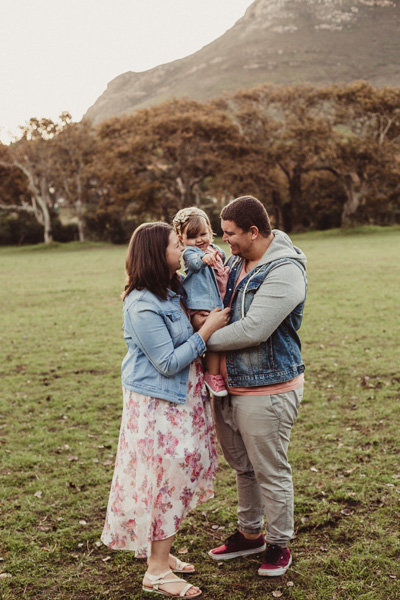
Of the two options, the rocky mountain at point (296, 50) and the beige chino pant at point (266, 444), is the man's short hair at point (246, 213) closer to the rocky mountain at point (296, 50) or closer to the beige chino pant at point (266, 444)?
the beige chino pant at point (266, 444)

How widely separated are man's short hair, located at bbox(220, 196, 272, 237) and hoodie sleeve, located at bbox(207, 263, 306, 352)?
312mm

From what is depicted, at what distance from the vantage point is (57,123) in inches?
1726

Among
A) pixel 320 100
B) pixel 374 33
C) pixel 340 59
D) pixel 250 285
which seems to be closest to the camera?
pixel 250 285

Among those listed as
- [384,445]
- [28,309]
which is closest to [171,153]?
[28,309]

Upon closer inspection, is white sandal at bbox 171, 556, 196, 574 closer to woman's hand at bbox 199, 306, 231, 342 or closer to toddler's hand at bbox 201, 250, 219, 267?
woman's hand at bbox 199, 306, 231, 342

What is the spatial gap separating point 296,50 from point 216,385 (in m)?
165

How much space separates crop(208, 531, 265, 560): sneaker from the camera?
403 centimetres

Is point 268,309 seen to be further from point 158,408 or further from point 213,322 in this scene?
point 158,408

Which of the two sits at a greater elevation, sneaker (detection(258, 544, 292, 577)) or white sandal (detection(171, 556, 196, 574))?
sneaker (detection(258, 544, 292, 577))

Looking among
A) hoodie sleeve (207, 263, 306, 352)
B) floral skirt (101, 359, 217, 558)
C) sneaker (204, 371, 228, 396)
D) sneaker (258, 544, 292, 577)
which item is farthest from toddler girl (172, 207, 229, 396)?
sneaker (258, 544, 292, 577)

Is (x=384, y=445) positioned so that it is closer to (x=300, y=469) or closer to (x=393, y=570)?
(x=300, y=469)

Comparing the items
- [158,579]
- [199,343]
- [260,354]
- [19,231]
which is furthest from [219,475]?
[19,231]

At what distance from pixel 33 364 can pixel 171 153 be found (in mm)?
34262

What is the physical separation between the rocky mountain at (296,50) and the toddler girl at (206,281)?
12447 cm
